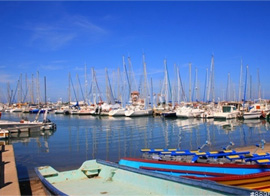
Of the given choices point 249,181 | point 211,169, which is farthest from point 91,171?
point 249,181

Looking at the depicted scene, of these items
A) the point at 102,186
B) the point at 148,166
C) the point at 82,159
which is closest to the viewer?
the point at 102,186

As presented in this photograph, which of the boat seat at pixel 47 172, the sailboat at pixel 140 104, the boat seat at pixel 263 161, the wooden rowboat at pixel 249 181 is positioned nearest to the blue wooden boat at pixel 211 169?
the boat seat at pixel 263 161

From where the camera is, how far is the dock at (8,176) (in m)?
7.47

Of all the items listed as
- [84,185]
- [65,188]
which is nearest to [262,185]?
[84,185]

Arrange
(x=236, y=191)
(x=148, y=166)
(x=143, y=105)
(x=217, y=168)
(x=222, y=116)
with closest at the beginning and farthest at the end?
1. (x=236, y=191)
2. (x=217, y=168)
3. (x=148, y=166)
4. (x=222, y=116)
5. (x=143, y=105)

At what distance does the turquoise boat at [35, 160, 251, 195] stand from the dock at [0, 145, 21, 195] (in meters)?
0.77

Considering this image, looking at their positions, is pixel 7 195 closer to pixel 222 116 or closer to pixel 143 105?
pixel 222 116

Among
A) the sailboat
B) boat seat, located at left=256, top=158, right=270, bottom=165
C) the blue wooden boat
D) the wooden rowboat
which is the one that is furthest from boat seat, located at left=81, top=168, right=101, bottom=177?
the sailboat

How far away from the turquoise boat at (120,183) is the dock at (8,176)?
768mm

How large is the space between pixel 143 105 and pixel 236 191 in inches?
2743

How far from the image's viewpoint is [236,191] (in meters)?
5.27

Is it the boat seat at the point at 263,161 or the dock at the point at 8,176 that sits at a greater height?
the boat seat at the point at 263,161

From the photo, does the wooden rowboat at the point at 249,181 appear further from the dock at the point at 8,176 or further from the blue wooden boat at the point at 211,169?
the dock at the point at 8,176

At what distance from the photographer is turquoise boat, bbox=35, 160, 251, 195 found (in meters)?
6.00
